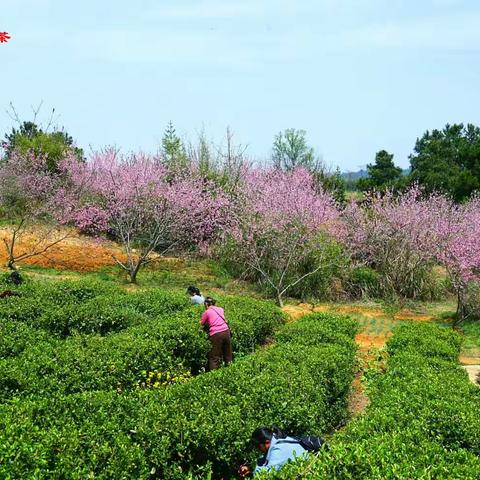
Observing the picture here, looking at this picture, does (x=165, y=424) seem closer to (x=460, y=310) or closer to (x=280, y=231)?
(x=460, y=310)

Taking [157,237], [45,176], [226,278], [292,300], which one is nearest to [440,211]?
[292,300]

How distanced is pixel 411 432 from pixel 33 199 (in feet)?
67.0

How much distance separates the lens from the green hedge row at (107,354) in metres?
7.40

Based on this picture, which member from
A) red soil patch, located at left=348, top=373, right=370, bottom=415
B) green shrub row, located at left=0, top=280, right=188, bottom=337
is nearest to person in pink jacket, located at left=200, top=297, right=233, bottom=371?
red soil patch, located at left=348, top=373, right=370, bottom=415

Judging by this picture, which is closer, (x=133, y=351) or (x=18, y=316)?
(x=133, y=351)

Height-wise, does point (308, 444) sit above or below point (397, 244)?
below

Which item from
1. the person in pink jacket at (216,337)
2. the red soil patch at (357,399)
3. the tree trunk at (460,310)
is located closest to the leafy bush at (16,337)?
the person in pink jacket at (216,337)

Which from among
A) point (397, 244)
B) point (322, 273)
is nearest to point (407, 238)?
point (397, 244)

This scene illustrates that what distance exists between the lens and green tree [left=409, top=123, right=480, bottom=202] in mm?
30250

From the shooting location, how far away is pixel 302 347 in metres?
9.51

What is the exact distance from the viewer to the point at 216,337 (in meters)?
9.55

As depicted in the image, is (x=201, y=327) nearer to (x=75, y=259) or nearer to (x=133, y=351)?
(x=133, y=351)

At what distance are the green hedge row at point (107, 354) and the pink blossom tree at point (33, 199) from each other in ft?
37.8

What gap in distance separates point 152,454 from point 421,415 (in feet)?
10.0
